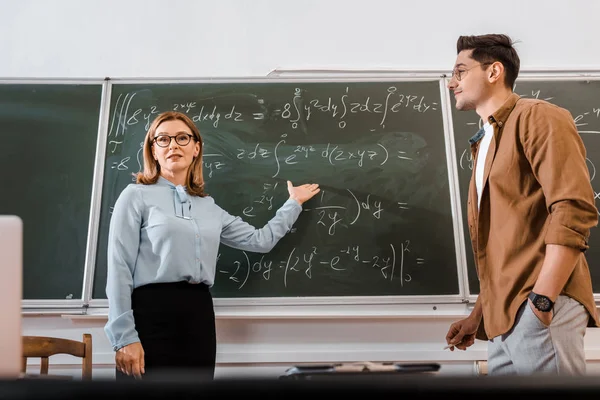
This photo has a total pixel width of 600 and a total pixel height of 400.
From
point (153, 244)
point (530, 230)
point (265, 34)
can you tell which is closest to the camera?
point (530, 230)

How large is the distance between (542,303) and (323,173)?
1.38m

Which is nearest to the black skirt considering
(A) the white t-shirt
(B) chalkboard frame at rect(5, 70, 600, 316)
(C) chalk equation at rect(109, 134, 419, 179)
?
(B) chalkboard frame at rect(5, 70, 600, 316)

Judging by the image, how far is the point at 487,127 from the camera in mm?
2180

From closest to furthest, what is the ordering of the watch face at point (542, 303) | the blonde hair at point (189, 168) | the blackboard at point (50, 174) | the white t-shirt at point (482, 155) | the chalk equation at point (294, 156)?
the watch face at point (542, 303) < the white t-shirt at point (482, 155) < the blonde hair at point (189, 168) < the blackboard at point (50, 174) < the chalk equation at point (294, 156)

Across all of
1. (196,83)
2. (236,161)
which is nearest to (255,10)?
(196,83)

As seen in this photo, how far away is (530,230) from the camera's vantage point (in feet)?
6.08

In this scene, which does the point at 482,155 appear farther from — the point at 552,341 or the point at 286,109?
the point at 286,109

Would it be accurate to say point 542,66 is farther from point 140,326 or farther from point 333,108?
point 140,326

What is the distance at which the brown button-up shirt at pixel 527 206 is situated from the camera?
68.0 inches

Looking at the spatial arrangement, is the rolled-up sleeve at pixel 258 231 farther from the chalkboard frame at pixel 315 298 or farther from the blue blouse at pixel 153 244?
the chalkboard frame at pixel 315 298

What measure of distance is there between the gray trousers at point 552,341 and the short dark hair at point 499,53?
0.93 meters

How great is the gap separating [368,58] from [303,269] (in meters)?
1.23

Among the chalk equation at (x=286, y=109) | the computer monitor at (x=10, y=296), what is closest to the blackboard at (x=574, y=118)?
the chalk equation at (x=286, y=109)

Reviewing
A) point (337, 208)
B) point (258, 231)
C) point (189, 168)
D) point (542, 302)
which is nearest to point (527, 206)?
point (542, 302)
